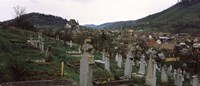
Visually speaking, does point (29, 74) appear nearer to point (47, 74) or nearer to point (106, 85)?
point (47, 74)

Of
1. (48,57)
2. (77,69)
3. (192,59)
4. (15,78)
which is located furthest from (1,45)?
(192,59)

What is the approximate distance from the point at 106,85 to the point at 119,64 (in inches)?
447

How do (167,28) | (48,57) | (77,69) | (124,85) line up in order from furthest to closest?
1. (167,28)
2. (48,57)
3. (77,69)
4. (124,85)

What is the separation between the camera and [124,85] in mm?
20688

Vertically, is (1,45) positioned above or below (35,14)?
below

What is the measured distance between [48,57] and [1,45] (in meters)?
4.02

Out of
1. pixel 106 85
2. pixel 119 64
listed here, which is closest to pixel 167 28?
pixel 119 64

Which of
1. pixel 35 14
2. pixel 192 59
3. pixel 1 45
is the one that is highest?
pixel 35 14

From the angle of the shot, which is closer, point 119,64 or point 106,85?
point 106,85

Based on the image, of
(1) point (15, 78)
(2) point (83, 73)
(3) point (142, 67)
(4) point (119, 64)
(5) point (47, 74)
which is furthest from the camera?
(4) point (119, 64)

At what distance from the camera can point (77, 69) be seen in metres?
23.2

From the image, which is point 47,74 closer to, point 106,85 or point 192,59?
point 106,85

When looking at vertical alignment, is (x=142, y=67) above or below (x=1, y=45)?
below

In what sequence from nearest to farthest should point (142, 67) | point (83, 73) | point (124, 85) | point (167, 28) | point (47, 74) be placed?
point (83, 73) → point (47, 74) → point (124, 85) → point (142, 67) → point (167, 28)
